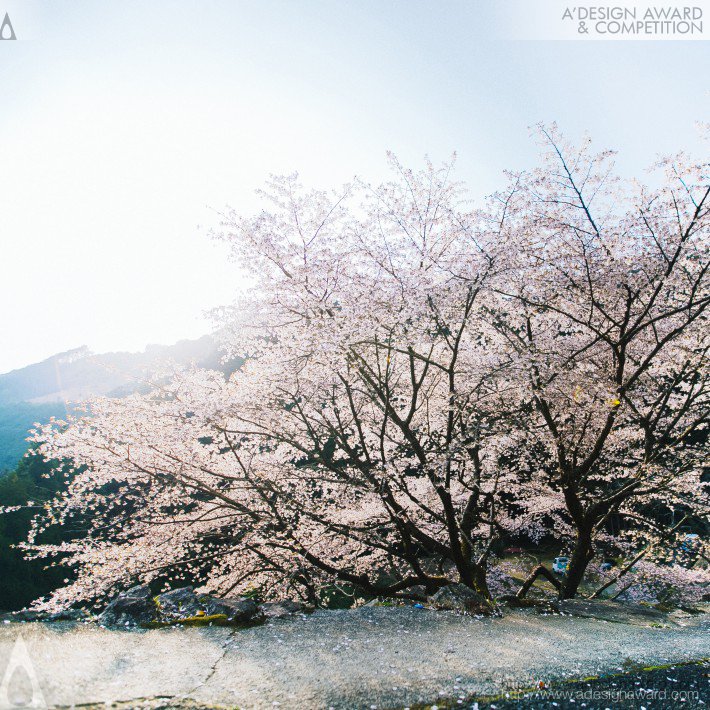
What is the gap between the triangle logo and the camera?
8.78 ft

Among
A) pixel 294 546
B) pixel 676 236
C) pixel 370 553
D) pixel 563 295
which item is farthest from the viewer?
pixel 370 553

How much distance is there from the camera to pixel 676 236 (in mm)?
6012

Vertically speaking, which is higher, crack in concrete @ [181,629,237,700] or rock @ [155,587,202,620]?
crack in concrete @ [181,629,237,700]

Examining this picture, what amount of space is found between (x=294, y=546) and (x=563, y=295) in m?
6.97

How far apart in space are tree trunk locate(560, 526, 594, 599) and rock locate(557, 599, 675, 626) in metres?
0.83

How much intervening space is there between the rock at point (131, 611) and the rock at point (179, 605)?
0.37 feet

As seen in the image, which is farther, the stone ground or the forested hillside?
the forested hillside

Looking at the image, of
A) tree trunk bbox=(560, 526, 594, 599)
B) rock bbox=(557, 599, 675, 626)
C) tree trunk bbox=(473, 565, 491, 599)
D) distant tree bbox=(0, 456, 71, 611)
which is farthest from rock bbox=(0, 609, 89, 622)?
→ distant tree bbox=(0, 456, 71, 611)

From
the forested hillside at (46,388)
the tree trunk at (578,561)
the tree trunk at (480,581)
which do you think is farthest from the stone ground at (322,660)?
the forested hillside at (46,388)

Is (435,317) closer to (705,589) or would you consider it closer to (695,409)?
(695,409)

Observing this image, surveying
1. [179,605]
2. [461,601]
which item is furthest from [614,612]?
[179,605]

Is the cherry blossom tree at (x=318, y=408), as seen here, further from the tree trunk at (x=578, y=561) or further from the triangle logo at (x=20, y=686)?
the triangle logo at (x=20, y=686)

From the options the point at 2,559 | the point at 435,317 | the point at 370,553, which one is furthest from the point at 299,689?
the point at 2,559

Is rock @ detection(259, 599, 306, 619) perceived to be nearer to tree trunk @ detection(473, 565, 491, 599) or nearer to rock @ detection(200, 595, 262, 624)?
rock @ detection(200, 595, 262, 624)
